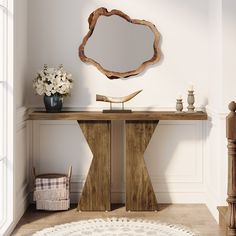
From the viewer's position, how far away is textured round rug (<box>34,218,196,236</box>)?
13.4 ft

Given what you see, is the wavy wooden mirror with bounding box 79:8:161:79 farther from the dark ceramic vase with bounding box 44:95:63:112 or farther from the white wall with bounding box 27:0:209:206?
the dark ceramic vase with bounding box 44:95:63:112

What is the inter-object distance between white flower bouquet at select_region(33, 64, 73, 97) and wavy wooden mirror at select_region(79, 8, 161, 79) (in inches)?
12.5

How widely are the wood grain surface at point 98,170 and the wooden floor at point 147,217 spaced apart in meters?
0.11

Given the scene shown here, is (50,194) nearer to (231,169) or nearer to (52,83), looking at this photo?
(52,83)

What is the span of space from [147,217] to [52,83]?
1.44 meters

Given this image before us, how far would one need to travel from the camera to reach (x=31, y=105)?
497 centimetres

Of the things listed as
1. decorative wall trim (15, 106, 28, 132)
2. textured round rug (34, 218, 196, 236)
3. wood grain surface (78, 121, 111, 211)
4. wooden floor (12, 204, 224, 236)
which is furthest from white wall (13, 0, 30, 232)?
wood grain surface (78, 121, 111, 211)

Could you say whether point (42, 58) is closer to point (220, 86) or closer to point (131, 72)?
point (131, 72)

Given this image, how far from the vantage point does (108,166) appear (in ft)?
15.7

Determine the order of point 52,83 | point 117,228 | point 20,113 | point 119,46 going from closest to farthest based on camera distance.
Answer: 1. point 117,228
2. point 20,113
3. point 52,83
4. point 119,46

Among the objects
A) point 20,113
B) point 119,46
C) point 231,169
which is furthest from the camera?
point 119,46

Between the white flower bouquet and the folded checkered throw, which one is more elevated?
the white flower bouquet

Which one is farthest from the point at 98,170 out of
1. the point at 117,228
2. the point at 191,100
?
the point at 191,100

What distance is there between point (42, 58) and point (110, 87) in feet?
2.27
